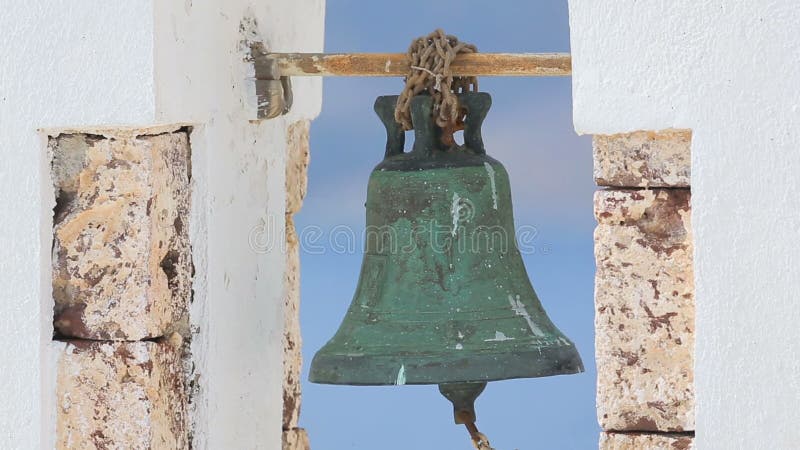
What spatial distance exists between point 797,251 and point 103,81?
1452mm

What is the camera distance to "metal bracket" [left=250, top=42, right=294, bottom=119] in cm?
356

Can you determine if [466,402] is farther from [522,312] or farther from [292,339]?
[292,339]

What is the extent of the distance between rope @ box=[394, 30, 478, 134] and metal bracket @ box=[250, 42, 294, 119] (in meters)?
0.41

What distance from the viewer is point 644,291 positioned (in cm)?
295

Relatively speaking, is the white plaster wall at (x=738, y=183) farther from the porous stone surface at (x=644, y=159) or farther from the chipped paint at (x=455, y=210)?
the chipped paint at (x=455, y=210)

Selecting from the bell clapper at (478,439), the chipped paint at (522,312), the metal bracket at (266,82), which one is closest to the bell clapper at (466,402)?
the bell clapper at (478,439)

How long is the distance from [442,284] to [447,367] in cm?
22

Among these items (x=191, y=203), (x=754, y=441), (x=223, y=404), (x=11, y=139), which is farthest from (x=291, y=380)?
(x=754, y=441)

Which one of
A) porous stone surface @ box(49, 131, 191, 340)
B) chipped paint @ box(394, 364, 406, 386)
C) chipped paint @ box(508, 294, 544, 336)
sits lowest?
chipped paint @ box(394, 364, 406, 386)

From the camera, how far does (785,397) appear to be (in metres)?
2.81

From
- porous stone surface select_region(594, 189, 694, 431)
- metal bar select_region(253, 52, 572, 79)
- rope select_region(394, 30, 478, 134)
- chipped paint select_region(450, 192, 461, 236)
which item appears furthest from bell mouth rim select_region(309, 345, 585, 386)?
metal bar select_region(253, 52, 572, 79)

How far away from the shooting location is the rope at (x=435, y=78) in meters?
3.24

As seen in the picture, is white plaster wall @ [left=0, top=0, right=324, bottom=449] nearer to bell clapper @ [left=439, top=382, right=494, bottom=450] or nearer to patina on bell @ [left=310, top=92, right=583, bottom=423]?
patina on bell @ [left=310, top=92, right=583, bottom=423]

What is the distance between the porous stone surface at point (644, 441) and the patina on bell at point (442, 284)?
0.21 m
